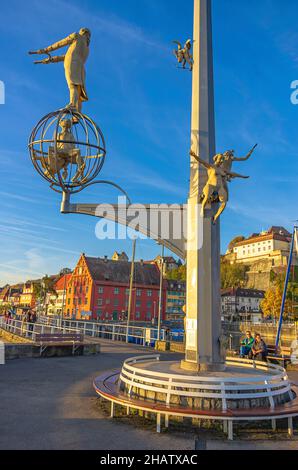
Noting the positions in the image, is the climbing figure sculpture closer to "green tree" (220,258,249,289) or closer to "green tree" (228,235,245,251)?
"green tree" (220,258,249,289)

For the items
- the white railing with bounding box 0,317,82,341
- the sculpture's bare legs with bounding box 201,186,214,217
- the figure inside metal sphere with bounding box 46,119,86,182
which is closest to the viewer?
the sculpture's bare legs with bounding box 201,186,214,217

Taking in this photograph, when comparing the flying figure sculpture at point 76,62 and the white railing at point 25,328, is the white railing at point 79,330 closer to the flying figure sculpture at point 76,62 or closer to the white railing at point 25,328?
the white railing at point 25,328

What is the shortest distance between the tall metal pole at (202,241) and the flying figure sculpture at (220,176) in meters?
0.50

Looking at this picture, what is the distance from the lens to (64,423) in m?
6.88

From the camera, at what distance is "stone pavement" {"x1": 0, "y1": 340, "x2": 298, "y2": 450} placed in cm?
587

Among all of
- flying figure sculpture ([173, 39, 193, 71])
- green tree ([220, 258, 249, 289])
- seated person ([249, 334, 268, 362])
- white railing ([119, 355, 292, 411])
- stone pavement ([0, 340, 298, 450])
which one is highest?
green tree ([220, 258, 249, 289])

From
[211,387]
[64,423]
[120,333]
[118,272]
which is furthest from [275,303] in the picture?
[64,423]

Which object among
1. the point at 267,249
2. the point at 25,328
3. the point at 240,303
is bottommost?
the point at 25,328

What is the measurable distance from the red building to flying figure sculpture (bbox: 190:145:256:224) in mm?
64458

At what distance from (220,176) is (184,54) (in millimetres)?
4170

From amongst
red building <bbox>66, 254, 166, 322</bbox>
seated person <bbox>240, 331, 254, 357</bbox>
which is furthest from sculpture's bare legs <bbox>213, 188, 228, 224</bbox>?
red building <bbox>66, 254, 166, 322</bbox>

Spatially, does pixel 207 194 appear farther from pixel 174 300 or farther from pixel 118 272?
pixel 174 300

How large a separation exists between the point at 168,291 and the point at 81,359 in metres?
72.6

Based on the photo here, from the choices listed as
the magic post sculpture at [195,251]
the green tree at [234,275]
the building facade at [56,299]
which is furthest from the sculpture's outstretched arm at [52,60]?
the green tree at [234,275]
